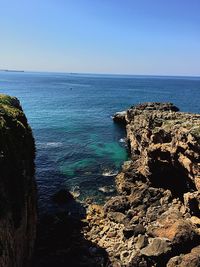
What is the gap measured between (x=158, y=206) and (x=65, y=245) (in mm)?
14055

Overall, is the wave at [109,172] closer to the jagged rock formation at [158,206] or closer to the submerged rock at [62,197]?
the jagged rock formation at [158,206]

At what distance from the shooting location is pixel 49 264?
3409 cm

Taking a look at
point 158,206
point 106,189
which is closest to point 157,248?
point 158,206

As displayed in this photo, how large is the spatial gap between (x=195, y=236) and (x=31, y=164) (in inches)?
763

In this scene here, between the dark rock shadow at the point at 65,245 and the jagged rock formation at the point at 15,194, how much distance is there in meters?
3.34

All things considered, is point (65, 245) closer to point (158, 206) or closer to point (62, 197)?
point (62, 197)


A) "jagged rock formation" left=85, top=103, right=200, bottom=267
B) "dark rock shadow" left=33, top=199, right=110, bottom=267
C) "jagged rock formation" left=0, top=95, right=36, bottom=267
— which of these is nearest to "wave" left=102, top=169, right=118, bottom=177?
"jagged rock formation" left=85, top=103, right=200, bottom=267

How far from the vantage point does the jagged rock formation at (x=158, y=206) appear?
110ft

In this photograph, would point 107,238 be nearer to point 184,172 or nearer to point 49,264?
point 49,264

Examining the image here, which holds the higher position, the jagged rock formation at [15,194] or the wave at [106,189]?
the jagged rock formation at [15,194]

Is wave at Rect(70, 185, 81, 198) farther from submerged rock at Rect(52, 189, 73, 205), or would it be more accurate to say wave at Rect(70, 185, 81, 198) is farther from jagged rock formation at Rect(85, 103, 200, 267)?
jagged rock formation at Rect(85, 103, 200, 267)

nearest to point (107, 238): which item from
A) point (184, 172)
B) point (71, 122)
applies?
point (184, 172)

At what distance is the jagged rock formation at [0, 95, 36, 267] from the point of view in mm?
24703

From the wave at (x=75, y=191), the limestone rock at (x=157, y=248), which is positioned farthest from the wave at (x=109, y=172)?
the limestone rock at (x=157, y=248)
